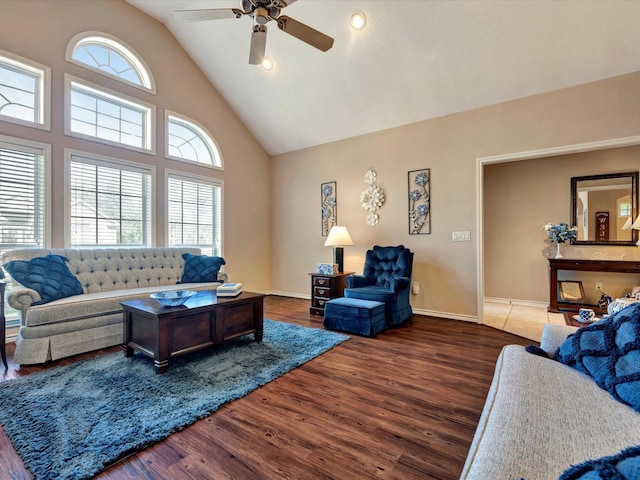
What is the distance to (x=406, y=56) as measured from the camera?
368 cm

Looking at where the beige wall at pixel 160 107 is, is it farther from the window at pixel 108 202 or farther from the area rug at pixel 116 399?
the area rug at pixel 116 399

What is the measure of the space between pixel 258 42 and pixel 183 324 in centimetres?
259

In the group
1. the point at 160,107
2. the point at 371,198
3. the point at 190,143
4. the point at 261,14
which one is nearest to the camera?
the point at 261,14

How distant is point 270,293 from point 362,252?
2252mm

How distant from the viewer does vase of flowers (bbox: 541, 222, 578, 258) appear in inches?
179

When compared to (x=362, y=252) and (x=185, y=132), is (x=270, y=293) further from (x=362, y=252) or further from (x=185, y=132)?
(x=185, y=132)

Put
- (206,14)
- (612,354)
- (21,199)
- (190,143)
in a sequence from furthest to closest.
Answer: (190,143)
(21,199)
(206,14)
(612,354)

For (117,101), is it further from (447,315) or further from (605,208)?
(605,208)

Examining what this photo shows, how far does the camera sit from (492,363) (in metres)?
2.63

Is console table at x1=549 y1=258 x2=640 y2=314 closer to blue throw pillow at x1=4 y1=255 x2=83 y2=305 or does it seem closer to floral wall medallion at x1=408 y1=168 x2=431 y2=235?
floral wall medallion at x1=408 y1=168 x2=431 y2=235

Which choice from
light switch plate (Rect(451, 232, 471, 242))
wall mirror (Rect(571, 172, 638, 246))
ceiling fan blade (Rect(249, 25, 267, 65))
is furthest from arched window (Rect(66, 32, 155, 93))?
wall mirror (Rect(571, 172, 638, 246))

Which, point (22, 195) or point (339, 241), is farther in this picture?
point (339, 241)

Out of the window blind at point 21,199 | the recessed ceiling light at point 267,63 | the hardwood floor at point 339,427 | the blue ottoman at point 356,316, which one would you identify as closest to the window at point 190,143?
the recessed ceiling light at point 267,63

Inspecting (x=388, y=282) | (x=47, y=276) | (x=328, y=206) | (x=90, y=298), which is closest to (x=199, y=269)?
(x=90, y=298)
